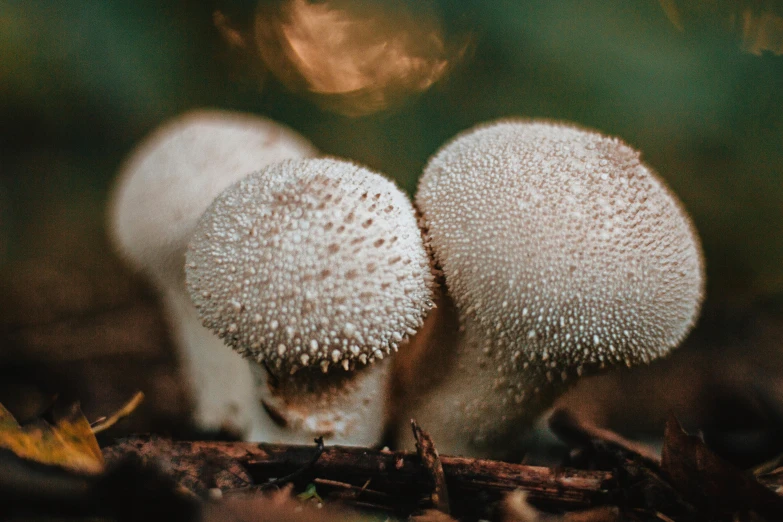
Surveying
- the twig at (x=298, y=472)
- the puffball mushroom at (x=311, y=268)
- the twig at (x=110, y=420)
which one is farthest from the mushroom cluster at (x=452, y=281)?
the twig at (x=110, y=420)

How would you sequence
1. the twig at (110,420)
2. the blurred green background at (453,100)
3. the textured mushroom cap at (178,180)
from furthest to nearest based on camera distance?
the blurred green background at (453,100), the textured mushroom cap at (178,180), the twig at (110,420)

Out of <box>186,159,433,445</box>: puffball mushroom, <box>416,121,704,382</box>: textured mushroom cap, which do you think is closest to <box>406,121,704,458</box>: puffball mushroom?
<box>416,121,704,382</box>: textured mushroom cap

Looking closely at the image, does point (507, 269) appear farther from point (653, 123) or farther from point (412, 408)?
point (653, 123)

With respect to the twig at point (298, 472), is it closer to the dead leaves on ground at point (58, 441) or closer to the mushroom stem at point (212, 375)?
the dead leaves on ground at point (58, 441)

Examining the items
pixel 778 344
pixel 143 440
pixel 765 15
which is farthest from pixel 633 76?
pixel 143 440

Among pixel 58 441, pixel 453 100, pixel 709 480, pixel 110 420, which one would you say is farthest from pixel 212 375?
pixel 453 100

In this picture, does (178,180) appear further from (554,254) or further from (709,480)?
(709,480)

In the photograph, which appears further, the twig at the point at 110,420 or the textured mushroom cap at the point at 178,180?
the textured mushroom cap at the point at 178,180
